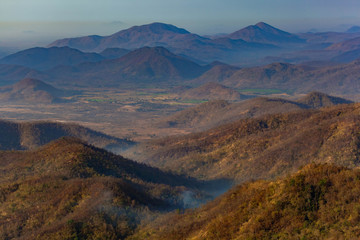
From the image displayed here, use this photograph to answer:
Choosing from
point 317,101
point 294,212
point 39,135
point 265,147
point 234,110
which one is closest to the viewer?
point 294,212

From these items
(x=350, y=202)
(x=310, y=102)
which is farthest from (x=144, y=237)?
(x=310, y=102)

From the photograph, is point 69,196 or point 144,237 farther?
point 69,196

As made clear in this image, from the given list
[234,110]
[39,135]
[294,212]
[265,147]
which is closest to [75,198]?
[294,212]

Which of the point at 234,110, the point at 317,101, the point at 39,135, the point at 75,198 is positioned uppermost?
the point at 75,198

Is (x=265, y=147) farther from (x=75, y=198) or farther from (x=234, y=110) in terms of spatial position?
(x=234, y=110)

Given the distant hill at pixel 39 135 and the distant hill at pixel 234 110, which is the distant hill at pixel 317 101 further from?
the distant hill at pixel 39 135

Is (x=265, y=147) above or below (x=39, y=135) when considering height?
above

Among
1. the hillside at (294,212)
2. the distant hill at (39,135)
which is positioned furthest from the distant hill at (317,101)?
the hillside at (294,212)

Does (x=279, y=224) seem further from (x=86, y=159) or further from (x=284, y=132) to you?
(x=284, y=132)
